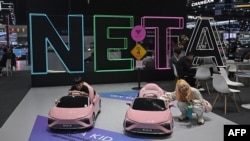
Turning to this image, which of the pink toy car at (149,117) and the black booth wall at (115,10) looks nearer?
the pink toy car at (149,117)

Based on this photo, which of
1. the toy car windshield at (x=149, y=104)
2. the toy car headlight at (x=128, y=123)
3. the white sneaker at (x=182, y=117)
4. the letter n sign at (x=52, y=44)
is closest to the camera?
the toy car headlight at (x=128, y=123)

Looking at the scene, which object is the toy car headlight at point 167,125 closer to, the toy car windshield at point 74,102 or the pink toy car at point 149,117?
the pink toy car at point 149,117

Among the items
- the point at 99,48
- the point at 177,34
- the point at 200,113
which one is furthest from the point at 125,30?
the point at 200,113

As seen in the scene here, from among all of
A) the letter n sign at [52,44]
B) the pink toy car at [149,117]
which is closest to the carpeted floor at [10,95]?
the letter n sign at [52,44]

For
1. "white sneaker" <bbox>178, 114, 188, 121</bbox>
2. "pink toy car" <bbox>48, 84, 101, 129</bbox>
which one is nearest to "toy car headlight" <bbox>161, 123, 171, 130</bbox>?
"white sneaker" <bbox>178, 114, 188, 121</bbox>

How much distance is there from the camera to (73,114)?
5715 mm

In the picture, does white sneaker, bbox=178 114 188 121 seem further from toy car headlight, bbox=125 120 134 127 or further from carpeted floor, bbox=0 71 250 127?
toy car headlight, bbox=125 120 134 127

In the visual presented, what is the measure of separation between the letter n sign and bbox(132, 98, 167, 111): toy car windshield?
18.9ft

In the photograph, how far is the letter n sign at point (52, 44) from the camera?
428 inches

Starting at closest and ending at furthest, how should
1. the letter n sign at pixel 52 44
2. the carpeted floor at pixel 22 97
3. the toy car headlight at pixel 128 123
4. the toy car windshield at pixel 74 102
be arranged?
1. the toy car headlight at pixel 128 123
2. the toy car windshield at pixel 74 102
3. the carpeted floor at pixel 22 97
4. the letter n sign at pixel 52 44

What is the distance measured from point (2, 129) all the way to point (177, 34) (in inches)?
324

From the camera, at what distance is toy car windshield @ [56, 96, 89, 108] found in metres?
5.99

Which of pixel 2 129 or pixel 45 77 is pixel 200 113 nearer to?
pixel 2 129

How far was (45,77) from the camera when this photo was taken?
11.2 m
